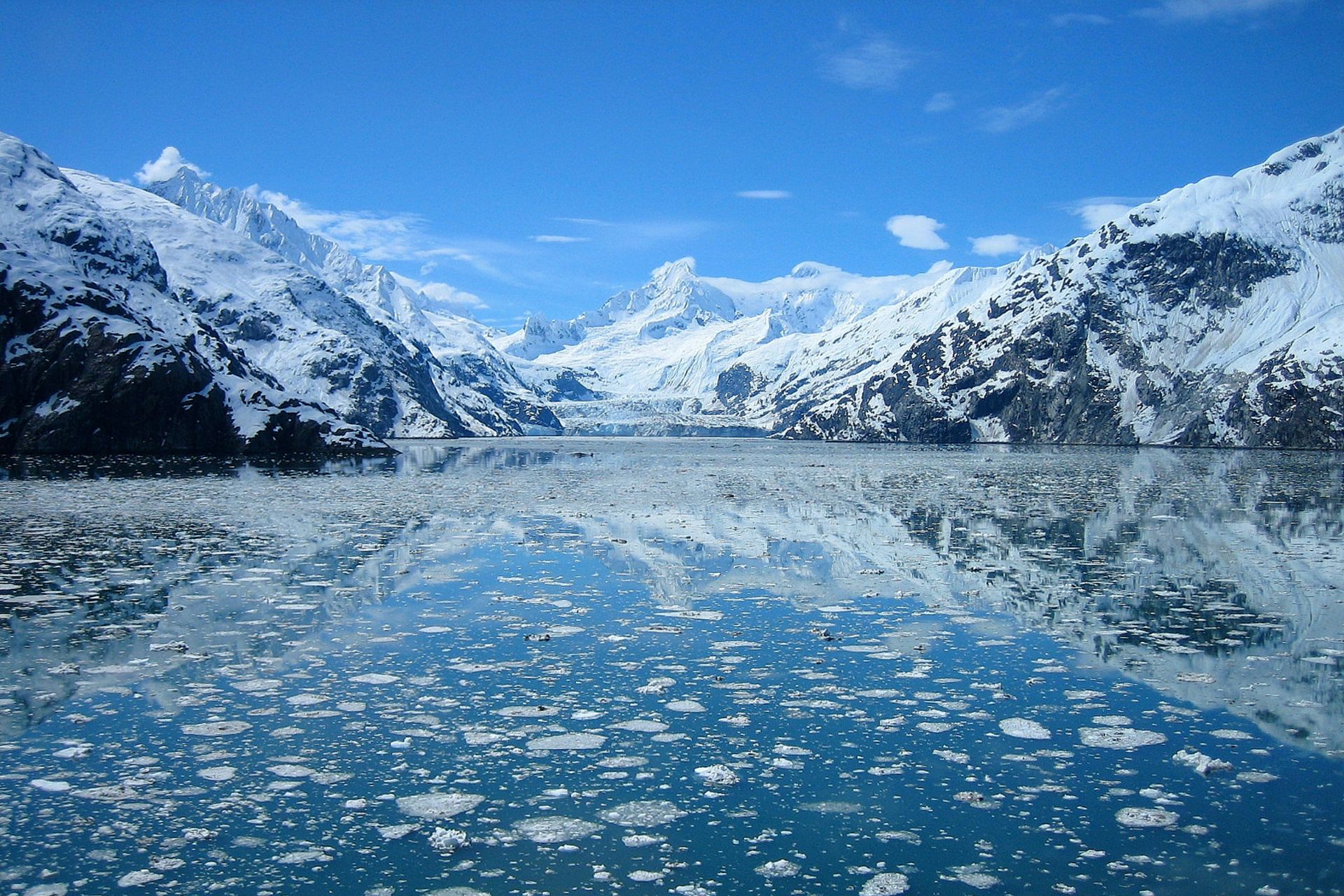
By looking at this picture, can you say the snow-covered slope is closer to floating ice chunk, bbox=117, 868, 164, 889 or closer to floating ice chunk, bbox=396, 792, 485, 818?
floating ice chunk, bbox=396, 792, 485, 818

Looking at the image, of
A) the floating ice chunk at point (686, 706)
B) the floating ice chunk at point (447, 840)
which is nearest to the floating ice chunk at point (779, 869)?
the floating ice chunk at point (447, 840)

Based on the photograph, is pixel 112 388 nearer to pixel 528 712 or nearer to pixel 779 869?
pixel 528 712

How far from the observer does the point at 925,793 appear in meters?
11.2

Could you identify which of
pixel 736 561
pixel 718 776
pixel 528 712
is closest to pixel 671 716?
pixel 528 712

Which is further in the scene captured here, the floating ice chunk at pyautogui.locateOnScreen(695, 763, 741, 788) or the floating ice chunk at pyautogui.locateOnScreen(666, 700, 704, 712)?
the floating ice chunk at pyautogui.locateOnScreen(666, 700, 704, 712)

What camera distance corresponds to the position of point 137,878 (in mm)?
8922

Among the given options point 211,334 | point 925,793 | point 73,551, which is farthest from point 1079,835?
point 211,334

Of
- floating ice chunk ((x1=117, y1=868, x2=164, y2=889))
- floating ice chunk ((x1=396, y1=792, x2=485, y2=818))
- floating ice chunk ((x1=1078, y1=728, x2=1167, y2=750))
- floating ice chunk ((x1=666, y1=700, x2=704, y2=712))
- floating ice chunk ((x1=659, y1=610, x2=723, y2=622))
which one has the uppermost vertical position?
floating ice chunk ((x1=659, y1=610, x2=723, y2=622))

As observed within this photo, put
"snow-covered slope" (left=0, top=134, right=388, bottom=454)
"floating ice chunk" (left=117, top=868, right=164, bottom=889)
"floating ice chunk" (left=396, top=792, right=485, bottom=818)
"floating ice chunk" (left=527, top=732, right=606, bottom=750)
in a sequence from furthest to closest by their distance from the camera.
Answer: "snow-covered slope" (left=0, top=134, right=388, bottom=454), "floating ice chunk" (left=527, top=732, right=606, bottom=750), "floating ice chunk" (left=396, top=792, right=485, bottom=818), "floating ice chunk" (left=117, top=868, right=164, bottom=889)

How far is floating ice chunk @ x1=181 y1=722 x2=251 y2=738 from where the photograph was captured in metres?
13.0

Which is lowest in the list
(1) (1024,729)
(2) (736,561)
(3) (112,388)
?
(1) (1024,729)

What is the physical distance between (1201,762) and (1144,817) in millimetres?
2026

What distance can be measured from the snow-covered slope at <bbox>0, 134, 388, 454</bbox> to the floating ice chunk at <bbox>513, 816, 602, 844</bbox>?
11837 centimetres

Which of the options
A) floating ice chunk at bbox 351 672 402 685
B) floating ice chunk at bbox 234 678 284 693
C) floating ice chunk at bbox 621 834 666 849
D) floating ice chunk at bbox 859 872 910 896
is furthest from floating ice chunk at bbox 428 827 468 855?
floating ice chunk at bbox 234 678 284 693
